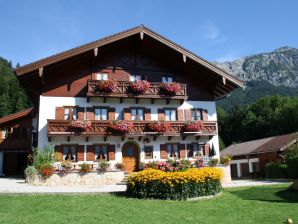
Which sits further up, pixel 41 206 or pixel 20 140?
pixel 20 140

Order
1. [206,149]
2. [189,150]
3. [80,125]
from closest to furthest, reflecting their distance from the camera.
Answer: [80,125], [189,150], [206,149]

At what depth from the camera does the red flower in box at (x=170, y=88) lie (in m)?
26.5

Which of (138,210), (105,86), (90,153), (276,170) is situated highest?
(105,86)

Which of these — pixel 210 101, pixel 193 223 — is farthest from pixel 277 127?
pixel 193 223

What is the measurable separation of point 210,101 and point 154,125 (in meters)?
5.95

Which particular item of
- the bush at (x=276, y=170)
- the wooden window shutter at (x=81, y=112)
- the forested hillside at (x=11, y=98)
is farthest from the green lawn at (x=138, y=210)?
the forested hillside at (x=11, y=98)

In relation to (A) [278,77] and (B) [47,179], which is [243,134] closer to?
(B) [47,179]

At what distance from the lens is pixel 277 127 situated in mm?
63719

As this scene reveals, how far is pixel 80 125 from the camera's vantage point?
934 inches

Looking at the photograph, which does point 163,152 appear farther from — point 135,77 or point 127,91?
point 135,77

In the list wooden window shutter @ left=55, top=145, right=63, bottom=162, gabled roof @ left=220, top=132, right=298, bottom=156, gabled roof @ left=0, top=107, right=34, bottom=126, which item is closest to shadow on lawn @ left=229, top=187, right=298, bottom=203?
wooden window shutter @ left=55, top=145, right=63, bottom=162

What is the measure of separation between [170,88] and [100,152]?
697 centimetres

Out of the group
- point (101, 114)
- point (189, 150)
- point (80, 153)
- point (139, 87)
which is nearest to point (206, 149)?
point (189, 150)

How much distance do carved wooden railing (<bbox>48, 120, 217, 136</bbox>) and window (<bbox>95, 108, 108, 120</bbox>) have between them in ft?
4.10
